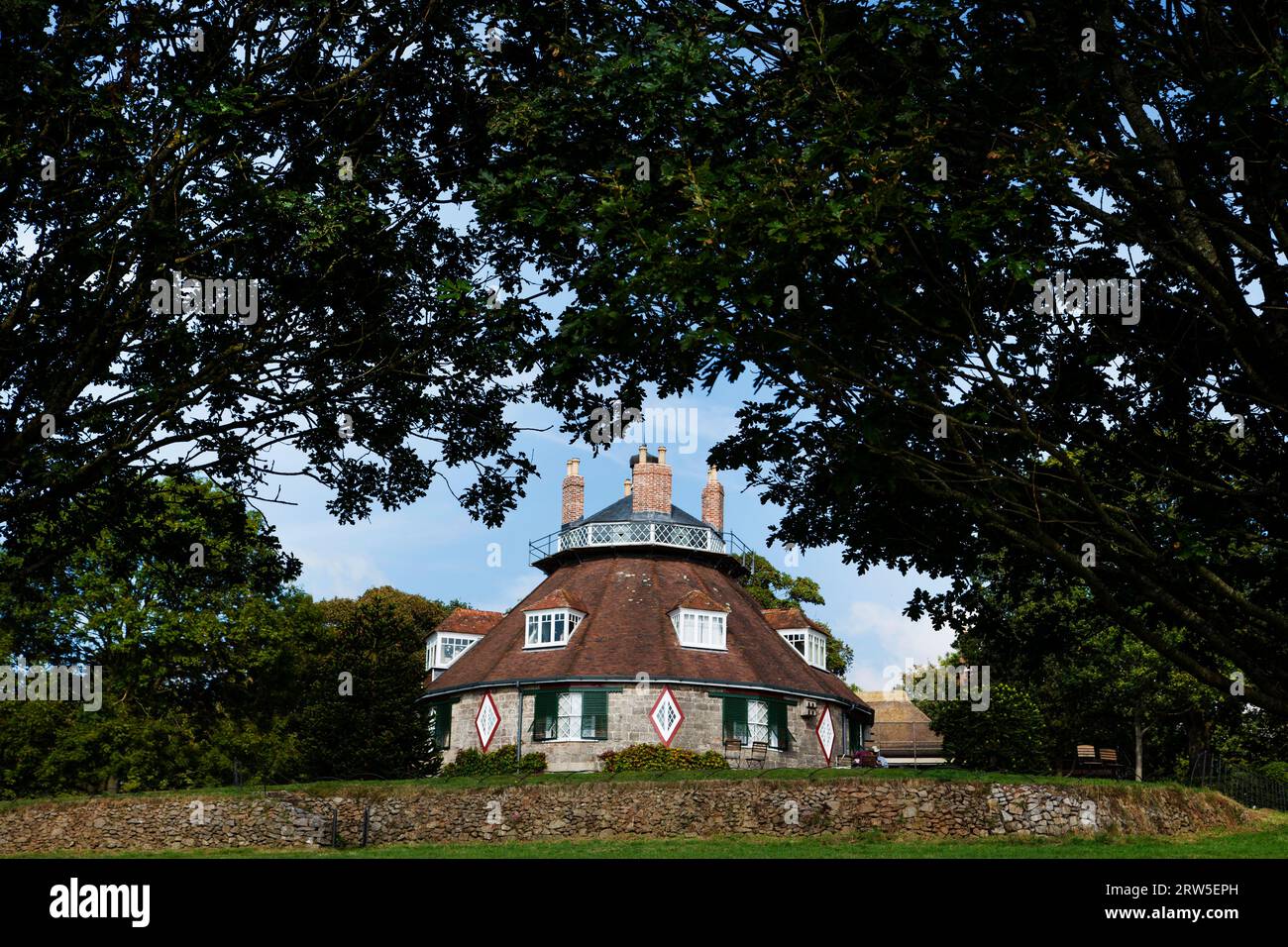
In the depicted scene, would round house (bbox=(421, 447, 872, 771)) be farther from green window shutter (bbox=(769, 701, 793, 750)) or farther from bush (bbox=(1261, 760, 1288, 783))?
bush (bbox=(1261, 760, 1288, 783))

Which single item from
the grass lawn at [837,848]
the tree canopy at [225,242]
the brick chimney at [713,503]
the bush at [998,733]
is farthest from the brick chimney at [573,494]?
the tree canopy at [225,242]

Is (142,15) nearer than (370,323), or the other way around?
(142,15)

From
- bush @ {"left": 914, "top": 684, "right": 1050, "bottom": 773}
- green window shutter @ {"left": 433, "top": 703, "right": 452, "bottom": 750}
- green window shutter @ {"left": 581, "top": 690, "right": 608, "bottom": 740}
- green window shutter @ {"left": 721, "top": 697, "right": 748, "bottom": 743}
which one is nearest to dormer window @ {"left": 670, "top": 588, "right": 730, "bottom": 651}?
green window shutter @ {"left": 721, "top": 697, "right": 748, "bottom": 743}

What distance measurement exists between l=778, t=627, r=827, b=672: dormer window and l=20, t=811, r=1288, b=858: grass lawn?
24.0 metres

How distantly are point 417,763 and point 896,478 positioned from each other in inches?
971

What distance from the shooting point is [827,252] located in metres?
9.92

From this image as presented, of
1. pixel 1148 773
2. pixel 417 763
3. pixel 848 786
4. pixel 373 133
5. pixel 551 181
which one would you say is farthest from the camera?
pixel 1148 773

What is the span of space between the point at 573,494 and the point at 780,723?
14837 millimetres

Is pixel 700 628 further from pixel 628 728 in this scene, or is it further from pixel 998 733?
pixel 998 733

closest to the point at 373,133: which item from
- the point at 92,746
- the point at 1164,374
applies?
the point at 1164,374

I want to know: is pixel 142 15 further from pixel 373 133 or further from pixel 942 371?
pixel 942 371

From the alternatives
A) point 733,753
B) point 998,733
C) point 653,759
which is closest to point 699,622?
point 733,753

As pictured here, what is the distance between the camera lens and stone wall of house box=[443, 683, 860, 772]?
139 ft

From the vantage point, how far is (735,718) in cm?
4372
